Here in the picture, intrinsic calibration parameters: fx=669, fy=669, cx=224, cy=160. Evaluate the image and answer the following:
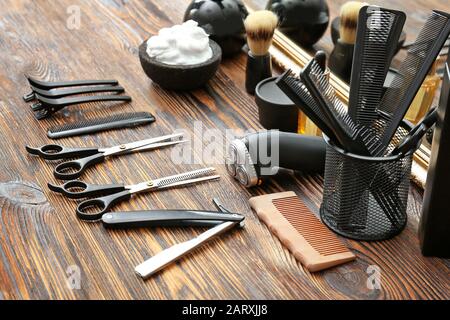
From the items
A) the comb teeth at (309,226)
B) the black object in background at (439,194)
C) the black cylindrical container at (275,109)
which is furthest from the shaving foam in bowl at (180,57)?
the black object in background at (439,194)

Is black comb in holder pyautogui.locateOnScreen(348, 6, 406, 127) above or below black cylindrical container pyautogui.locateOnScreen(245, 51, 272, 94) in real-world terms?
above

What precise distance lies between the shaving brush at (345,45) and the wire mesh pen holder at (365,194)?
30 centimetres

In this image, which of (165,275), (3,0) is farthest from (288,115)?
(3,0)

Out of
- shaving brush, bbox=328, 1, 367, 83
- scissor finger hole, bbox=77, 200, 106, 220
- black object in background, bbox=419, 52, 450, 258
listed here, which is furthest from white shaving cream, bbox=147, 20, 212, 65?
black object in background, bbox=419, 52, 450, 258

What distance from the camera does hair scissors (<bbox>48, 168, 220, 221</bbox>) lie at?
3.00 feet

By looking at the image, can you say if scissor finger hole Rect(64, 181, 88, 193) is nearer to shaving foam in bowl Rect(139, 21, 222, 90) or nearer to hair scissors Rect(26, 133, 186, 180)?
hair scissors Rect(26, 133, 186, 180)

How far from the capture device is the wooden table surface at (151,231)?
0.80 metres

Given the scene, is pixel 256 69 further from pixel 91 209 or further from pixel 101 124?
pixel 91 209

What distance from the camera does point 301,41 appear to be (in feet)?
4.07

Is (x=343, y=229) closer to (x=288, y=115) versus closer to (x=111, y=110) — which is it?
(x=288, y=115)

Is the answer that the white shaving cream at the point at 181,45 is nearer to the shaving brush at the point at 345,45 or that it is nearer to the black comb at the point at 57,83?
the black comb at the point at 57,83

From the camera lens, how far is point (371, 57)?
845mm

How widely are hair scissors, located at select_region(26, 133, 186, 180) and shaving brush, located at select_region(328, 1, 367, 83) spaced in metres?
0.29

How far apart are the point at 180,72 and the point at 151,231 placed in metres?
0.37
